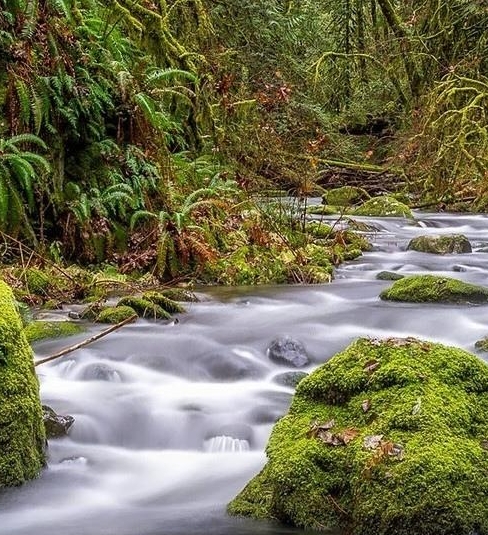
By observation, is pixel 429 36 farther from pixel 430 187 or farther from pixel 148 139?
pixel 148 139

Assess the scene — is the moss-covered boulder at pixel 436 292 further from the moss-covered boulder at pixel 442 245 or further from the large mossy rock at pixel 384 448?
the large mossy rock at pixel 384 448

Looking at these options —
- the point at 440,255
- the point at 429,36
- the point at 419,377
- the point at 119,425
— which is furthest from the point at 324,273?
the point at 429,36

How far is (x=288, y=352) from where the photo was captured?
5.73 m

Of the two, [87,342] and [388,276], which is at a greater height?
[87,342]

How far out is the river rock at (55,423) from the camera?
422 centimetres

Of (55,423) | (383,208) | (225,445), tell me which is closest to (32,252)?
(55,423)

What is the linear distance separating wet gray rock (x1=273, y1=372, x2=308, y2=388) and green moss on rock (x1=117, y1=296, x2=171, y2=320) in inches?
58.6

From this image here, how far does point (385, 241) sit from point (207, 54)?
440 cm

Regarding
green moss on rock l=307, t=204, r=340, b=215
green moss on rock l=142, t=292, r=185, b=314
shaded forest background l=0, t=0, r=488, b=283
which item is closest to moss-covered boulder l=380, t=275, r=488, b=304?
shaded forest background l=0, t=0, r=488, b=283

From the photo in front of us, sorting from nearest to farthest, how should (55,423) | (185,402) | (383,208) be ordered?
1. (55,423)
2. (185,402)
3. (383,208)

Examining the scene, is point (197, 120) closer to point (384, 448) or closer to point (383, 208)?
point (383, 208)

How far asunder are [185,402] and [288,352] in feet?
3.71

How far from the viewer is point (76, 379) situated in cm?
512

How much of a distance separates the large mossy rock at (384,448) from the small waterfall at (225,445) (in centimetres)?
78
